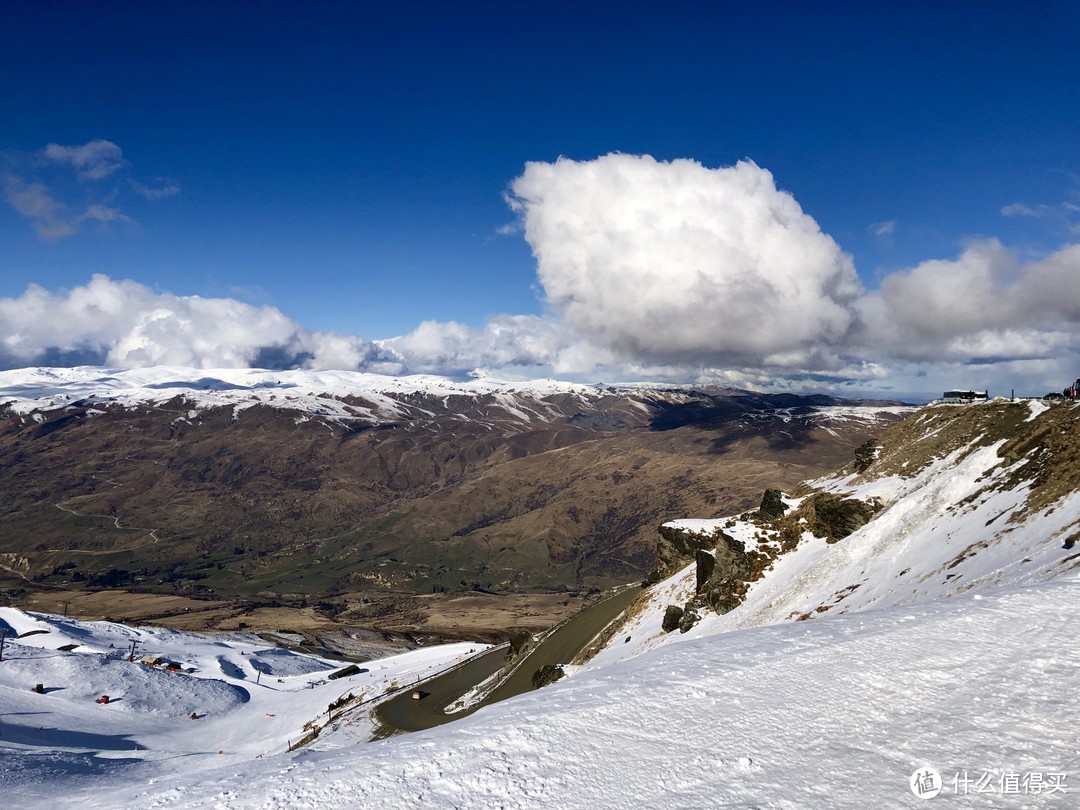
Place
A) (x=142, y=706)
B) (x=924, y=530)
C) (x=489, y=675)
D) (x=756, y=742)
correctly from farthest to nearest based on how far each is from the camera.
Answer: (x=489, y=675) < (x=142, y=706) < (x=924, y=530) < (x=756, y=742)

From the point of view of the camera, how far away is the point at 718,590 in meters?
49.2

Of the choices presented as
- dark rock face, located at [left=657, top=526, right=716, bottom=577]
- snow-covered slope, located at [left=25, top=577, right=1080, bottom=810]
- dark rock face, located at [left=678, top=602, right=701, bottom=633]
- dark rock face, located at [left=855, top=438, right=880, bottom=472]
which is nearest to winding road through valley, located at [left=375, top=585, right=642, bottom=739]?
dark rock face, located at [left=657, top=526, right=716, bottom=577]

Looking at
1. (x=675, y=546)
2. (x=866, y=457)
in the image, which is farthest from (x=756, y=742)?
(x=866, y=457)

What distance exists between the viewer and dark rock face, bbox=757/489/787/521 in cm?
5575

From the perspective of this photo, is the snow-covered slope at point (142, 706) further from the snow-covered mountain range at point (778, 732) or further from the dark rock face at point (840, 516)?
the dark rock face at point (840, 516)

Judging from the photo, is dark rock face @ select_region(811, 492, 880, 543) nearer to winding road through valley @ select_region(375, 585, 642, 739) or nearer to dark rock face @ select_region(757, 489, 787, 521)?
dark rock face @ select_region(757, 489, 787, 521)

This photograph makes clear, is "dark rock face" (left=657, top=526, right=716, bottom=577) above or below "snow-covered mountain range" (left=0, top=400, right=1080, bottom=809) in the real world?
below

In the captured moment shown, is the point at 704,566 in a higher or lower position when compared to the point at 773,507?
lower

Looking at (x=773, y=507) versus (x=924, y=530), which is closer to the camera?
(x=924, y=530)

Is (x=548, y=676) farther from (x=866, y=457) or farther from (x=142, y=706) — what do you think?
(x=142, y=706)

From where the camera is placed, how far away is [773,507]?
185 feet

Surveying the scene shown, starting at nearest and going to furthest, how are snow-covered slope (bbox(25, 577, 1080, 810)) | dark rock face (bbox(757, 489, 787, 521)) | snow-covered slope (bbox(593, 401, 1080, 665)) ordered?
snow-covered slope (bbox(25, 577, 1080, 810)) → snow-covered slope (bbox(593, 401, 1080, 665)) → dark rock face (bbox(757, 489, 787, 521))

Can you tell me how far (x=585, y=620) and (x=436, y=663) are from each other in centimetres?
3182

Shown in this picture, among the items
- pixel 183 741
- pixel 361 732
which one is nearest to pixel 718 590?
pixel 361 732
